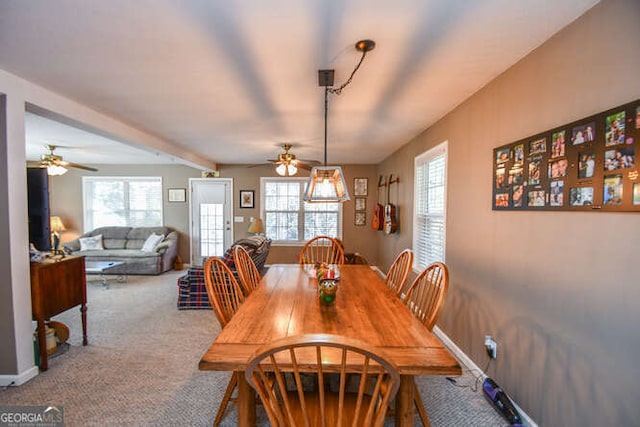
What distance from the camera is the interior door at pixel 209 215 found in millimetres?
6129

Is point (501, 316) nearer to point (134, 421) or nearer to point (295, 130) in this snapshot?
point (134, 421)

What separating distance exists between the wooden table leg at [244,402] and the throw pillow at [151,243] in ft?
17.0

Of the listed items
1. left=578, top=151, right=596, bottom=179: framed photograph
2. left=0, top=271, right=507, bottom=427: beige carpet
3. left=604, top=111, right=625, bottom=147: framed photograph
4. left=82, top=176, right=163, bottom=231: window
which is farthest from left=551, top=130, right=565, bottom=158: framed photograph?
left=82, top=176, right=163, bottom=231: window

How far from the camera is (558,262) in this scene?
1427mm

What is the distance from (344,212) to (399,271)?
3649mm

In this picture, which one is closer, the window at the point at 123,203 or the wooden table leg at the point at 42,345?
the wooden table leg at the point at 42,345

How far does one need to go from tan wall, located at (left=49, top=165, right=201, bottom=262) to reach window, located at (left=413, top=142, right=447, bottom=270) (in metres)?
4.97

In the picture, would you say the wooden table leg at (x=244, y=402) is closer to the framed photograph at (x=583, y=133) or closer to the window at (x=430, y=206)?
the framed photograph at (x=583, y=133)

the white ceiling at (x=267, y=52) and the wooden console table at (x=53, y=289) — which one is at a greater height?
the white ceiling at (x=267, y=52)

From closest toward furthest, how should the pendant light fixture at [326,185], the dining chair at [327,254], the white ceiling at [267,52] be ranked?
the white ceiling at [267,52] < the pendant light fixture at [326,185] < the dining chair at [327,254]

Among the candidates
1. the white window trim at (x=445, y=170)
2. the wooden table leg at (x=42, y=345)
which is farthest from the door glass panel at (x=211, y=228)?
the white window trim at (x=445, y=170)

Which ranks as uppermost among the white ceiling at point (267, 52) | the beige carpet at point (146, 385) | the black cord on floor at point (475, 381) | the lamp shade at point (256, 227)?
the white ceiling at point (267, 52)

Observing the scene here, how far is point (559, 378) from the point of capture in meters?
1.41

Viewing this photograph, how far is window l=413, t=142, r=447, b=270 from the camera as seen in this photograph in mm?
2869
